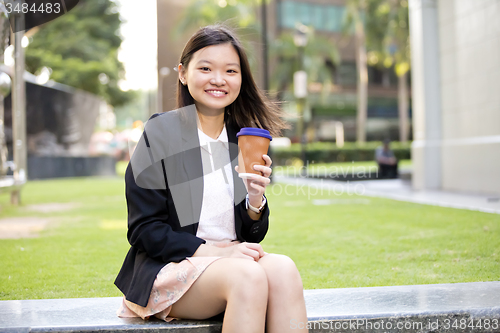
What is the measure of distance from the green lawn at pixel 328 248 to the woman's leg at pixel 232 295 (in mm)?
1231

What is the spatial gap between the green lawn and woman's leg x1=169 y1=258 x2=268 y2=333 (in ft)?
4.04

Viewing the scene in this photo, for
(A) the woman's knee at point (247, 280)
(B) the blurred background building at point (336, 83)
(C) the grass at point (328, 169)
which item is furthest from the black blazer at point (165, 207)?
(B) the blurred background building at point (336, 83)

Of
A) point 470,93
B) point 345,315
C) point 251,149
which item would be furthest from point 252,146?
point 470,93

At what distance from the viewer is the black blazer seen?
1.98 m

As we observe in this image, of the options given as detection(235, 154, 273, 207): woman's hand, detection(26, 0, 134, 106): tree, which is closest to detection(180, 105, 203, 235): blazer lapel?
detection(235, 154, 273, 207): woman's hand

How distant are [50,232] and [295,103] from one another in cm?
2887

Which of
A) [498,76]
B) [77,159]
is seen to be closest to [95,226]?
[498,76]

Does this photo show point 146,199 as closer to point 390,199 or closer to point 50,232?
point 50,232

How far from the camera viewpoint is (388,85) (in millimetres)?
43281

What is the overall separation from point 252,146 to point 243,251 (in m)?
0.44

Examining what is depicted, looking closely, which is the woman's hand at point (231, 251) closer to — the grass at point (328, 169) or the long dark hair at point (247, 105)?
the long dark hair at point (247, 105)

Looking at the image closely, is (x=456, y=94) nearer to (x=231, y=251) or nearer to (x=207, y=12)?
(x=231, y=251)

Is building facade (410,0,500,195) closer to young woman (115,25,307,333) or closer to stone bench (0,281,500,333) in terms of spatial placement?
stone bench (0,281,500,333)

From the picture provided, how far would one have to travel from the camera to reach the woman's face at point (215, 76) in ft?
7.23
